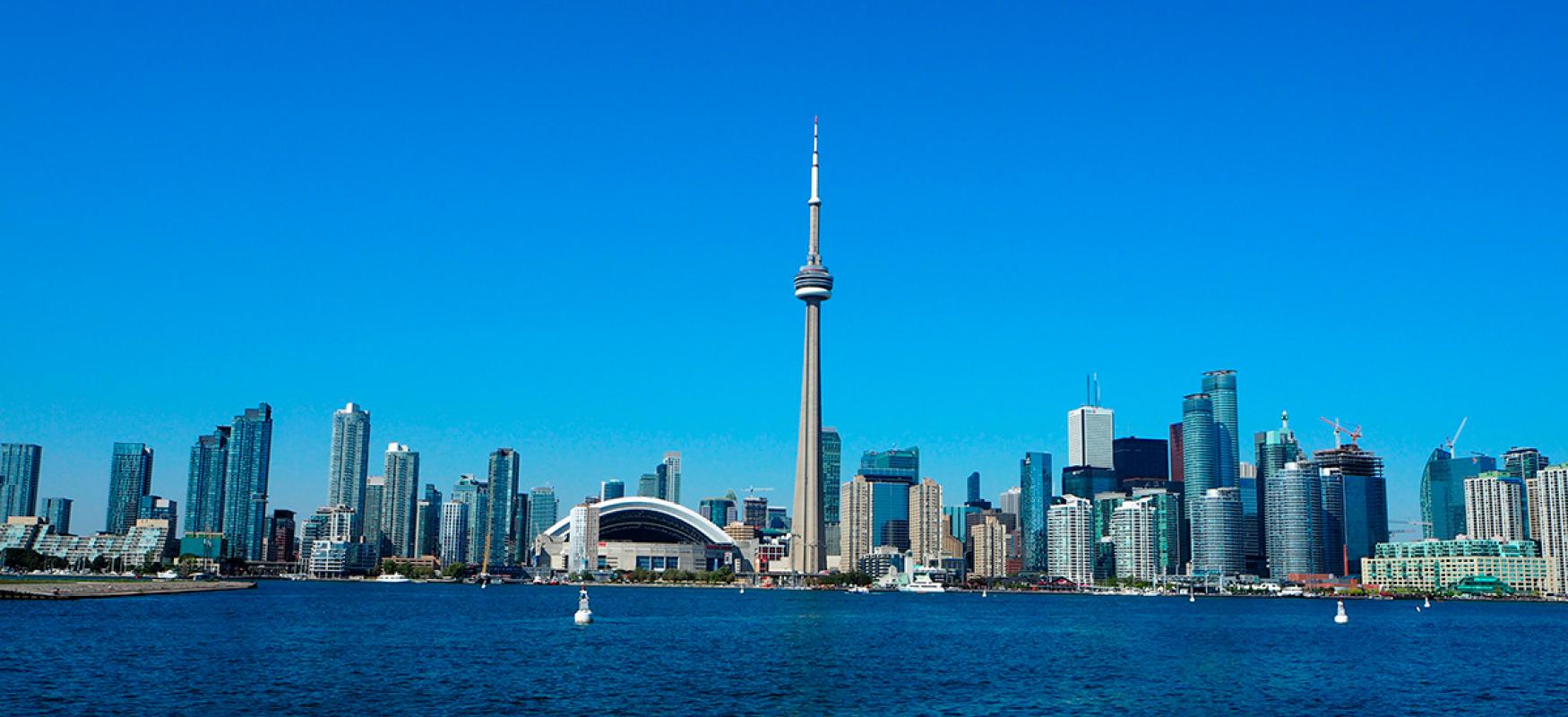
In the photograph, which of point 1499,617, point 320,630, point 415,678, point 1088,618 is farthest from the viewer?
point 1499,617

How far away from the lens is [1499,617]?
187m

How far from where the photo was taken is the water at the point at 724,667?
183 ft

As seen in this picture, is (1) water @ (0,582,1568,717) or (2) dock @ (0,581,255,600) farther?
(2) dock @ (0,581,255,600)

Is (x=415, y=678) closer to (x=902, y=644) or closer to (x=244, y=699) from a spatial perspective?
(x=244, y=699)

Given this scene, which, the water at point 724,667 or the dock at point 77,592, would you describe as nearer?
the water at point 724,667

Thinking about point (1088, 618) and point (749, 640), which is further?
point (1088, 618)

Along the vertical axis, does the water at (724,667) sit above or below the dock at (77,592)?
below

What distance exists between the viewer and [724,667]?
240ft

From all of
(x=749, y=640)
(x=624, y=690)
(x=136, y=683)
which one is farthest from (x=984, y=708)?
(x=749, y=640)

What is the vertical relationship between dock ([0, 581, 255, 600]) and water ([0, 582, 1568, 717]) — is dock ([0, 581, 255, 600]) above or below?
above

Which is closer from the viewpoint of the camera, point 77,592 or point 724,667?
point 724,667

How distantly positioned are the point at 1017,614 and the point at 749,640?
76634mm

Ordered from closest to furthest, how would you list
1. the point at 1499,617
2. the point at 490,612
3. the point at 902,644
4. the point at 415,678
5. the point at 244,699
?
the point at 244,699
the point at 415,678
the point at 902,644
the point at 490,612
the point at 1499,617

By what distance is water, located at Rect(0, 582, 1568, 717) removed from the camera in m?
55.8
